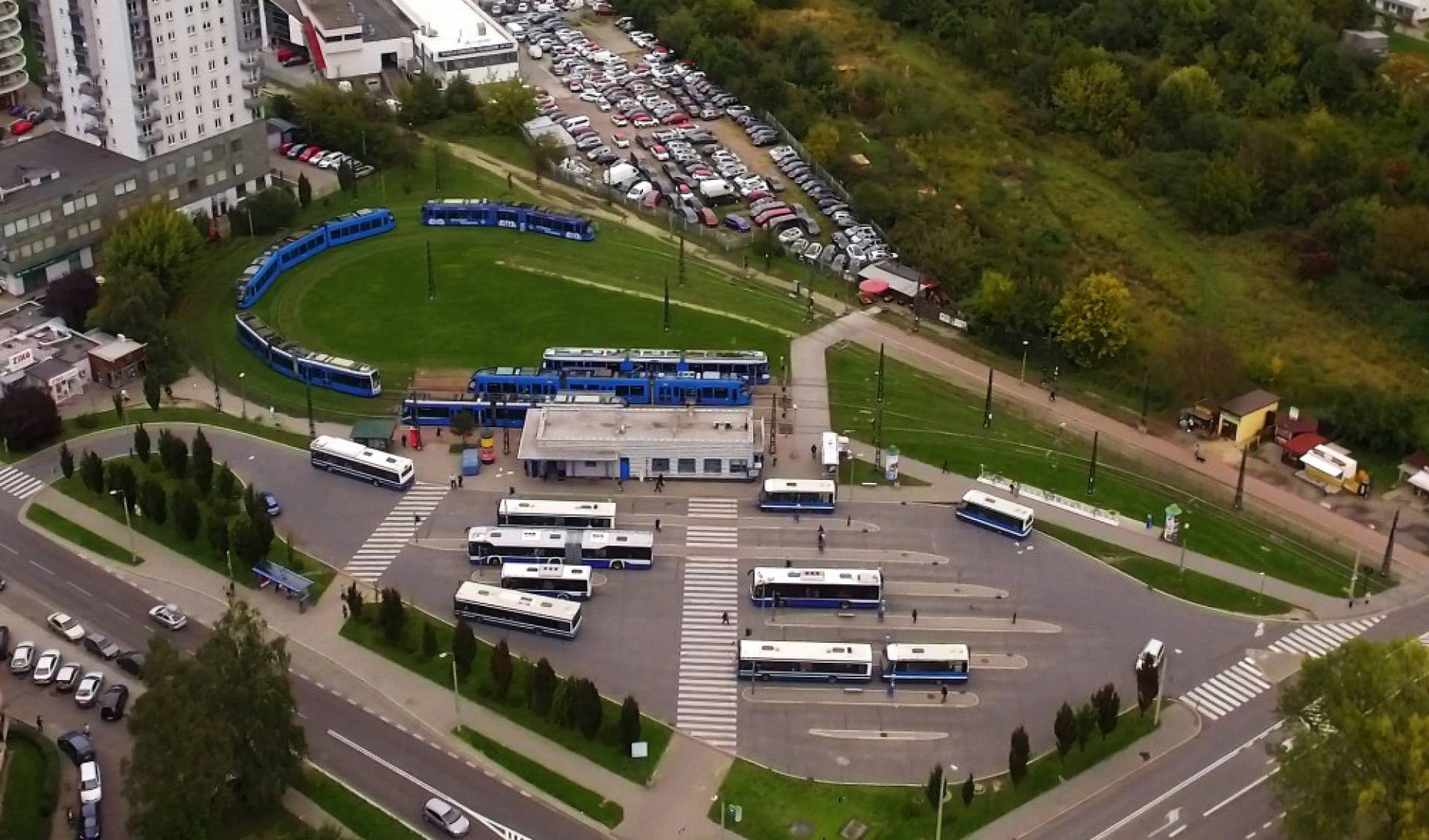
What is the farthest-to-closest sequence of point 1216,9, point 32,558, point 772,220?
point 1216,9 → point 772,220 → point 32,558

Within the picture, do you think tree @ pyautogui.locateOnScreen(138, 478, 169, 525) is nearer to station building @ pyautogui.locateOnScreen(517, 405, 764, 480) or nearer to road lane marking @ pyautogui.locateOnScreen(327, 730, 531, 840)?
station building @ pyautogui.locateOnScreen(517, 405, 764, 480)

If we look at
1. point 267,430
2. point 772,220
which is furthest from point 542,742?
point 772,220

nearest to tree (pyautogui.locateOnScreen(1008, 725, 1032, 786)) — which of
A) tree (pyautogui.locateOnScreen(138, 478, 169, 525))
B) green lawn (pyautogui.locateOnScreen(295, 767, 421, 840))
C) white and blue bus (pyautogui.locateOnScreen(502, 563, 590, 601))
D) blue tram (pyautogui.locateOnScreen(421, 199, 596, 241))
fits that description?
white and blue bus (pyautogui.locateOnScreen(502, 563, 590, 601))

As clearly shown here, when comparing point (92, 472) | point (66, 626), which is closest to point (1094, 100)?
point (92, 472)

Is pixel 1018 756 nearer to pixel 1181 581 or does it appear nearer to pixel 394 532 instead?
pixel 1181 581

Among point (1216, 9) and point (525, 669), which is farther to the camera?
point (1216, 9)

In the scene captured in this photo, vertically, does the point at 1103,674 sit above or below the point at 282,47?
below

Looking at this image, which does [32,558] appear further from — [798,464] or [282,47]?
[282,47]
